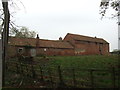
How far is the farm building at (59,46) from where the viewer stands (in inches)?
1713

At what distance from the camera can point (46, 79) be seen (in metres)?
14.3

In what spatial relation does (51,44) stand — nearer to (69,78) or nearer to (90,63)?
(90,63)

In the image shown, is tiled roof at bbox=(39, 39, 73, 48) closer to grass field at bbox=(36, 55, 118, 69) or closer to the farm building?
the farm building

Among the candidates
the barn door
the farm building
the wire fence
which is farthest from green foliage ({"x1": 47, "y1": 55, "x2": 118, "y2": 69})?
the barn door

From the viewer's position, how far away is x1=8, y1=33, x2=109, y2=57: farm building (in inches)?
1713

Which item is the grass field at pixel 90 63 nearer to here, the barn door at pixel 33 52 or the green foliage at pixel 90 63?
the green foliage at pixel 90 63

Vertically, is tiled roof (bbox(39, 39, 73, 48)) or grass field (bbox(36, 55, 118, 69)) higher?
tiled roof (bbox(39, 39, 73, 48))

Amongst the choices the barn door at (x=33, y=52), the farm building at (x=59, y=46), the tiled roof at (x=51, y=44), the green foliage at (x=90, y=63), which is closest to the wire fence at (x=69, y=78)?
the green foliage at (x=90, y=63)

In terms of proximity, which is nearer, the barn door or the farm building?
the farm building

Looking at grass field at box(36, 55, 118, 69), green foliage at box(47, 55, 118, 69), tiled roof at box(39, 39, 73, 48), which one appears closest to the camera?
grass field at box(36, 55, 118, 69)

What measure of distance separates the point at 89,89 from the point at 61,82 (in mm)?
2114

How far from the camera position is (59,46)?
175ft

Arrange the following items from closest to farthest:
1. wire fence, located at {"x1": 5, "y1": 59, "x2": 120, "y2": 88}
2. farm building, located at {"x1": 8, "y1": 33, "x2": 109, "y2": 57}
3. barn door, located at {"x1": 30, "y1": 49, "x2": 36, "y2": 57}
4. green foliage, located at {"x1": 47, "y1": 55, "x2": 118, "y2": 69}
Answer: wire fence, located at {"x1": 5, "y1": 59, "x2": 120, "y2": 88}, green foliage, located at {"x1": 47, "y1": 55, "x2": 118, "y2": 69}, farm building, located at {"x1": 8, "y1": 33, "x2": 109, "y2": 57}, barn door, located at {"x1": 30, "y1": 49, "x2": 36, "y2": 57}

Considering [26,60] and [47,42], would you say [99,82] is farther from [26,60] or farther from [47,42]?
[47,42]
